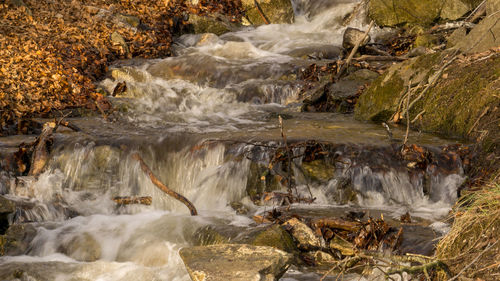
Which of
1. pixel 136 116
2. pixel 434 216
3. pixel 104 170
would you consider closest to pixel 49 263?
pixel 104 170

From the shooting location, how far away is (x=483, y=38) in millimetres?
8234

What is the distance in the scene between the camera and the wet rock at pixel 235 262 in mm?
4004

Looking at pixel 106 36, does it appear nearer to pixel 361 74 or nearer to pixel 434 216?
pixel 361 74

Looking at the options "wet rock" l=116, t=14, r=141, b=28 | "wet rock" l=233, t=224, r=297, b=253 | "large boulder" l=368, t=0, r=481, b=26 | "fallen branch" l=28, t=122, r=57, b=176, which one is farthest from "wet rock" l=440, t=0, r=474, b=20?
"wet rock" l=233, t=224, r=297, b=253

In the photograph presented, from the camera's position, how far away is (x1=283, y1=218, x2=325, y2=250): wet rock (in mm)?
5281

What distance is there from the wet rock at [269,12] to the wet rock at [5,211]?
463 inches

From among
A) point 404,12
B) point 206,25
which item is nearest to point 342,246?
point 404,12

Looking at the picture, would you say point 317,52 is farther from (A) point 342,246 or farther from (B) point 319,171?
(A) point 342,246

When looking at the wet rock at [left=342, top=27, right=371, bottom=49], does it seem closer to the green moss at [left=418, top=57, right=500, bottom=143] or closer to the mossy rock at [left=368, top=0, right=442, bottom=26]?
the mossy rock at [left=368, top=0, right=442, bottom=26]

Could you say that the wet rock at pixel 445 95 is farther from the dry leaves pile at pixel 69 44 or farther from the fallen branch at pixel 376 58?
the dry leaves pile at pixel 69 44

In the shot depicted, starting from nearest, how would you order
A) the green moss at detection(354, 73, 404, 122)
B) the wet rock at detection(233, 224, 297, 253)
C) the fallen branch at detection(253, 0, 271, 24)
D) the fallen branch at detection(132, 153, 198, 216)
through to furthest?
the wet rock at detection(233, 224, 297, 253) < the fallen branch at detection(132, 153, 198, 216) < the green moss at detection(354, 73, 404, 122) < the fallen branch at detection(253, 0, 271, 24)

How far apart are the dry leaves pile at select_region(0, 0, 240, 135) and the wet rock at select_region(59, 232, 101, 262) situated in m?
3.59

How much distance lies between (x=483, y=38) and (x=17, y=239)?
6.88 m

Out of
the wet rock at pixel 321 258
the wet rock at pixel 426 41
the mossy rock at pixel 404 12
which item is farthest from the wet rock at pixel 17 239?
the mossy rock at pixel 404 12
